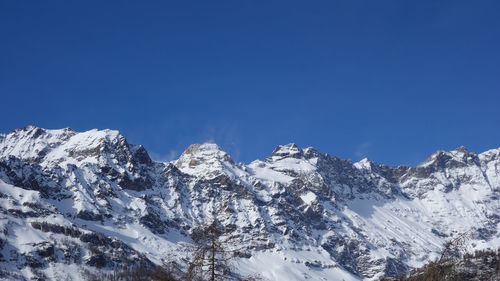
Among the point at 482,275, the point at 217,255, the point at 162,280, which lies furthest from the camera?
the point at 482,275

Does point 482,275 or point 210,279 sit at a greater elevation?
point 482,275

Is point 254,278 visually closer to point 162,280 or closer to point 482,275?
point 162,280

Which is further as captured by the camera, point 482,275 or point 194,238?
point 482,275

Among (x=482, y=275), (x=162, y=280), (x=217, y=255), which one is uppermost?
(x=482, y=275)

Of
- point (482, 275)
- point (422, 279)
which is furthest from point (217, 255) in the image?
point (482, 275)

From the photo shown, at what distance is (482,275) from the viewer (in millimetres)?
59438

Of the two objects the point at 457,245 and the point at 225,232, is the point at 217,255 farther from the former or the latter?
the point at 457,245

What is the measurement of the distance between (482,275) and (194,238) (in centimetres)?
4225

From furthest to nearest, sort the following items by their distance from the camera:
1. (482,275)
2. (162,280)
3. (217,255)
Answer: (482,275)
(217,255)
(162,280)

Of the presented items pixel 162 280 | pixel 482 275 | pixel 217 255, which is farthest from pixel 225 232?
pixel 482 275

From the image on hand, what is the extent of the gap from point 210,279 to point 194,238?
6.45ft

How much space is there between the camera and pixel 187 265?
2598 cm

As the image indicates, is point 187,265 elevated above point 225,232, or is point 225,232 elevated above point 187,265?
point 225,232

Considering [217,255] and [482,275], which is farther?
[482,275]
